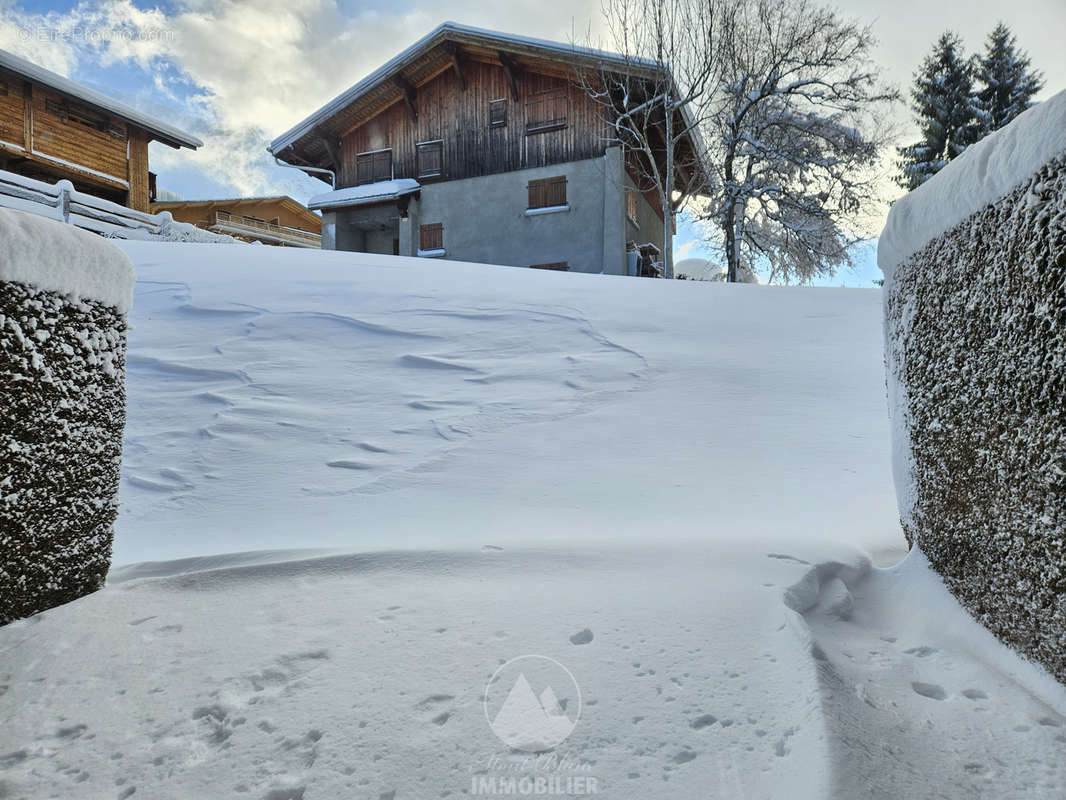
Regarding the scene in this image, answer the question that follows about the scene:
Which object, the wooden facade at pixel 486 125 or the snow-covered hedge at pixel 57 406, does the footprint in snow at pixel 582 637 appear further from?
the wooden facade at pixel 486 125

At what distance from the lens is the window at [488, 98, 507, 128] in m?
17.0

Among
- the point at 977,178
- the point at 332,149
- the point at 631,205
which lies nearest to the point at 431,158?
the point at 332,149

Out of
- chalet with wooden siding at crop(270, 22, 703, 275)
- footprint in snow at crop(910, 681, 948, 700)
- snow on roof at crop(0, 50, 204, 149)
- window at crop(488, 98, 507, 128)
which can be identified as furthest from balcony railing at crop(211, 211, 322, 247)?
footprint in snow at crop(910, 681, 948, 700)

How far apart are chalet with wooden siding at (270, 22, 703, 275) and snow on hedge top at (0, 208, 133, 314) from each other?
14.0 metres

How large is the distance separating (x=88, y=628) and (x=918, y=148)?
85.9 feet

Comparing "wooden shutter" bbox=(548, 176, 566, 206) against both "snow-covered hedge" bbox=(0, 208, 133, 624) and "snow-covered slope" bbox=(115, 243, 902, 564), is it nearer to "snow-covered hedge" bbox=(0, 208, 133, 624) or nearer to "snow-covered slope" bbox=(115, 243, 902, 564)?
"snow-covered slope" bbox=(115, 243, 902, 564)

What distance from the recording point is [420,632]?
1.73m

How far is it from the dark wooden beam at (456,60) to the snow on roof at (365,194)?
295 centimetres

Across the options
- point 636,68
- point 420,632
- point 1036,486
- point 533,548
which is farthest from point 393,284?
point 636,68

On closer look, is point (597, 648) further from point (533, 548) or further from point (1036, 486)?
point (1036, 486)

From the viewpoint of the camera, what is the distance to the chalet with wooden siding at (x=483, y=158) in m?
15.9

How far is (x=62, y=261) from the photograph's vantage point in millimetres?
1941

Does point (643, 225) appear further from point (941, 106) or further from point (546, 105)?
point (941, 106)

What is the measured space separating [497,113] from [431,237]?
150 inches
